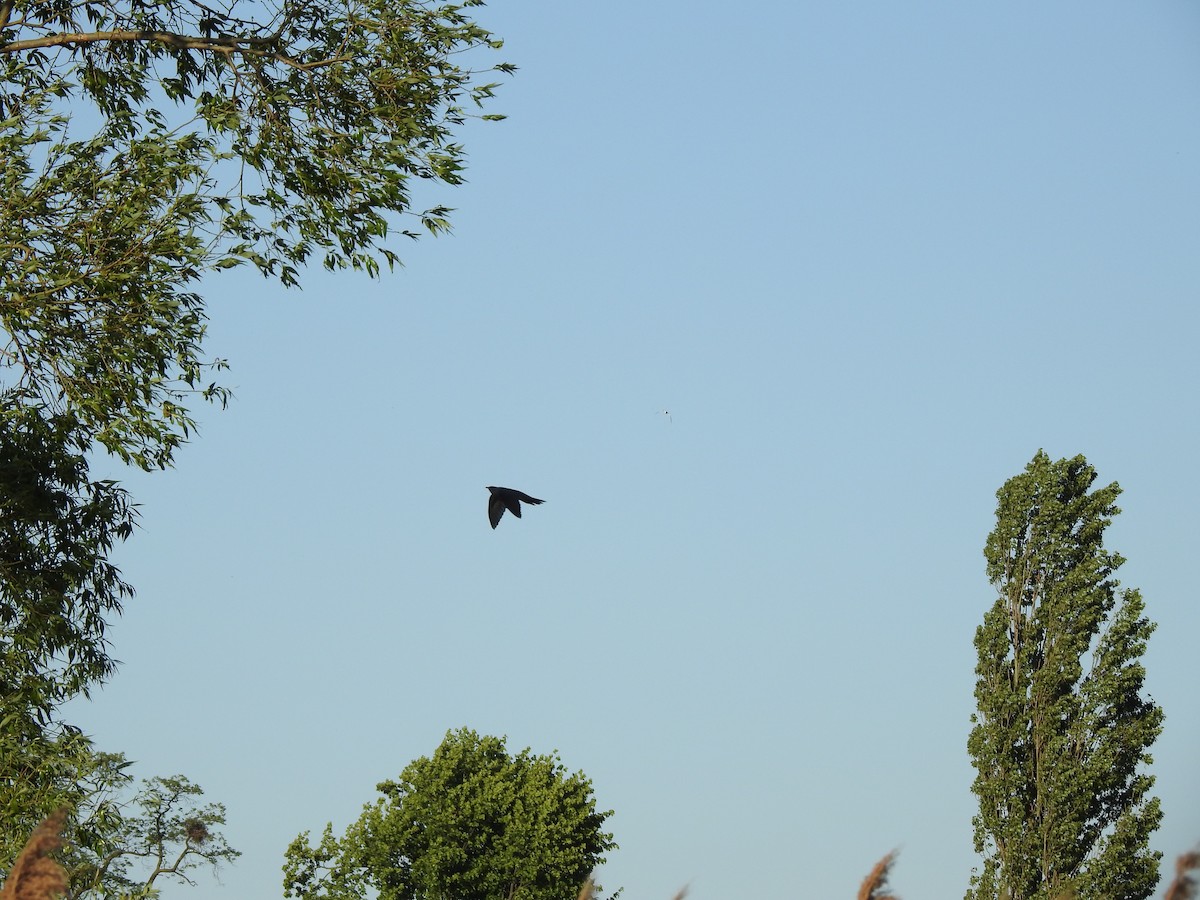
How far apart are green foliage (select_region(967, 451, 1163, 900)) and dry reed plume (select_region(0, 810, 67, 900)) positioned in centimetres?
3026

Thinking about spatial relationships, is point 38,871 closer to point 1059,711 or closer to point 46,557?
point 46,557

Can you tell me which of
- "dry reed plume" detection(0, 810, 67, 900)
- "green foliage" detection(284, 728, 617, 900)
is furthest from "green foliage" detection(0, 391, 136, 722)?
"green foliage" detection(284, 728, 617, 900)

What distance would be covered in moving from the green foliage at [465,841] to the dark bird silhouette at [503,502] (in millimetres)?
33803

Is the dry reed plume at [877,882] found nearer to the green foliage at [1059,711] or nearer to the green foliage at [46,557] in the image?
the green foliage at [46,557]

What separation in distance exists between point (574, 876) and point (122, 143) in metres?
38.3

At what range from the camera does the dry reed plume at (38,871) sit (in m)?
5.00

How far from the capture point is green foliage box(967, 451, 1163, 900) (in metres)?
33.0

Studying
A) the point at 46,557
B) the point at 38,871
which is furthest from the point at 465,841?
the point at 38,871

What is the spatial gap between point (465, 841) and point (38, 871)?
1800 inches

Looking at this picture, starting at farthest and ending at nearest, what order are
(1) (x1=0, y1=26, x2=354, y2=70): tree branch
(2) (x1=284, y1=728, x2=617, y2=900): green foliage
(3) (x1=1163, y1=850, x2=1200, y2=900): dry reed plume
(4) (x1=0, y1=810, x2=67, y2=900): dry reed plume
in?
1. (2) (x1=284, y1=728, x2=617, y2=900): green foliage
2. (1) (x1=0, y1=26, x2=354, y2=70): tree branch
3. (4) (x1=0, y1=810, x2=67, y2=900): dry reed plume
4. (3) (x1=1163, y1=850, x2=1200, y2=900): dry reed plume

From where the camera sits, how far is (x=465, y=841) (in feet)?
161

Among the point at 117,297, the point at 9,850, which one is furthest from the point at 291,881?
the point at 117,297

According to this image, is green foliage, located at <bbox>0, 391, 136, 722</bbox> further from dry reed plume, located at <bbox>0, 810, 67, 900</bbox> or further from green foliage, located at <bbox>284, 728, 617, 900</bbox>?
green foliage, located at <bbox>284, 728, 617, 900</bbox>

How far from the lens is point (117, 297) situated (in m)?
16.5
